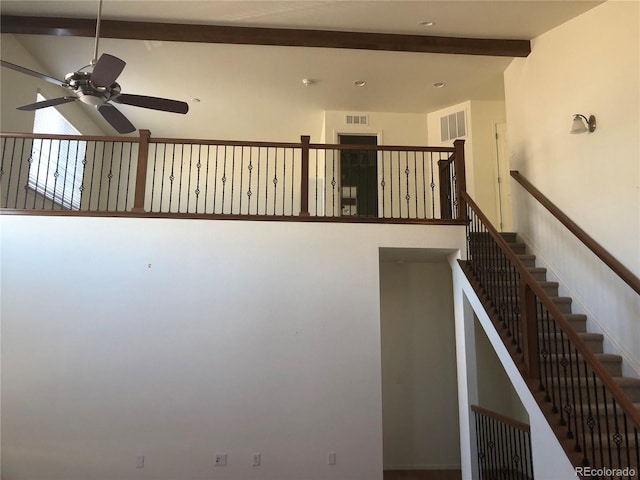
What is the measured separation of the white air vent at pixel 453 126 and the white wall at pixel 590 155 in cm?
145

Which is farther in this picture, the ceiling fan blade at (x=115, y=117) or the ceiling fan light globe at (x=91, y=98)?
the ceiling fan blade at (x=115, y=117)

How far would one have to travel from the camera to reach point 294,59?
6062 mm

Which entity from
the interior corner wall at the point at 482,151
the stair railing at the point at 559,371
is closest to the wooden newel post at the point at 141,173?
the stair railing at the point at 559,371

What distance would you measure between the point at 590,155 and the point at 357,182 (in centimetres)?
388

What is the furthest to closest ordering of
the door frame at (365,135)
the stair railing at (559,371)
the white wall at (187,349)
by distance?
1. the door frame at (365,135)
2. the white wall at (187,349)
3. the stair railing at (559,371)

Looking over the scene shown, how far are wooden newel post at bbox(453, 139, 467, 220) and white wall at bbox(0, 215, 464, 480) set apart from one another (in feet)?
3.94

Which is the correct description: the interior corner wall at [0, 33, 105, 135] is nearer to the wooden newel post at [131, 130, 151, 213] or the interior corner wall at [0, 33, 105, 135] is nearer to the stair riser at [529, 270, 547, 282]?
the wooden newel post at [131, 130, 151, 213]

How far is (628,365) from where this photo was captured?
13.0ft

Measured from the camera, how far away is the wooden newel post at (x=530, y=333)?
350 cm

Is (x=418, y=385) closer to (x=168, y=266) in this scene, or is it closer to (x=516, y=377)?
(x=516, y=377)

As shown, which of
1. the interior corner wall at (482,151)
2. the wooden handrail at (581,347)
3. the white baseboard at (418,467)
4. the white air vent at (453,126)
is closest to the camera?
the wooden handrail at (581,347)

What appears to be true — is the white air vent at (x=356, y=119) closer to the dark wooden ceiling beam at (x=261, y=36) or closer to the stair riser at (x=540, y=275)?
the dark wooden ceiling beam at (x=261, y=36)

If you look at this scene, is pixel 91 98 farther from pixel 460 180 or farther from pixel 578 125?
pixel 578 125

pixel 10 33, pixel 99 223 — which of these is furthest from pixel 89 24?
pixel 99 223
